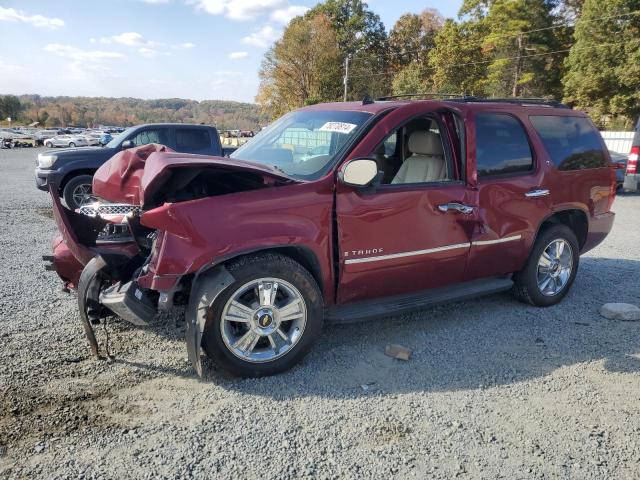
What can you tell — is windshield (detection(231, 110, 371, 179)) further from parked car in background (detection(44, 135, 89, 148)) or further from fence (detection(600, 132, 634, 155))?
parked car in background (detection(44, 135, 89, 148))

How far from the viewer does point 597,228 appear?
17.3ft

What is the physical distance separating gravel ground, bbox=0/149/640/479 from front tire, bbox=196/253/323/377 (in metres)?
0.16

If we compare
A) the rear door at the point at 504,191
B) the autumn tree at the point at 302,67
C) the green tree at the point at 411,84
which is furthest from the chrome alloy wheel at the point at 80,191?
the autumn tree at the point at 302,67

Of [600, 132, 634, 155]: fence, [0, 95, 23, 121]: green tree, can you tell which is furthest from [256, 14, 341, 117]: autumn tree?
[0, 95, 23, 121]: green tree

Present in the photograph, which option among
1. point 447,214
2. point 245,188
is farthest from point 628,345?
point 245,188

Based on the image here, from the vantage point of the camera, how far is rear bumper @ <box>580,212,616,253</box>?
5215 mm

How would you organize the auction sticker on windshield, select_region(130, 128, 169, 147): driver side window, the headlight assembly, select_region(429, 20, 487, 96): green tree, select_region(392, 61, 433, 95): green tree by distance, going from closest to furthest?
the auction sticker on windshield, the headlight assembly, select_region(130, 128, 169, 147): driver side window, select_region(429, 20, 487, 96): green tree, select_region(392, 61, 433, 95): green tree

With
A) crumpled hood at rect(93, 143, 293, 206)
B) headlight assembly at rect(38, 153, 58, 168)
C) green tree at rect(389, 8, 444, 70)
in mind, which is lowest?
headlight assembly at rect(38, 153, 58, 168)

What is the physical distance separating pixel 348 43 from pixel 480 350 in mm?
71031

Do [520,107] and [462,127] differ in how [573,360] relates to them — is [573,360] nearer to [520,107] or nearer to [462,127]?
[462,127]

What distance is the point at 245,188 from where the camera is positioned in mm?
3424

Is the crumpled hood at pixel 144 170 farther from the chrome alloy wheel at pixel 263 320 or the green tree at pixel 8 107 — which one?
the green tree at pixel 8 107

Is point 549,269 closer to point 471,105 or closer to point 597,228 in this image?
point 597,228

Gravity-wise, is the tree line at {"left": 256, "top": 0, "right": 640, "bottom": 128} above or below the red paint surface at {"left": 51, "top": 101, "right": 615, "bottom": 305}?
above
